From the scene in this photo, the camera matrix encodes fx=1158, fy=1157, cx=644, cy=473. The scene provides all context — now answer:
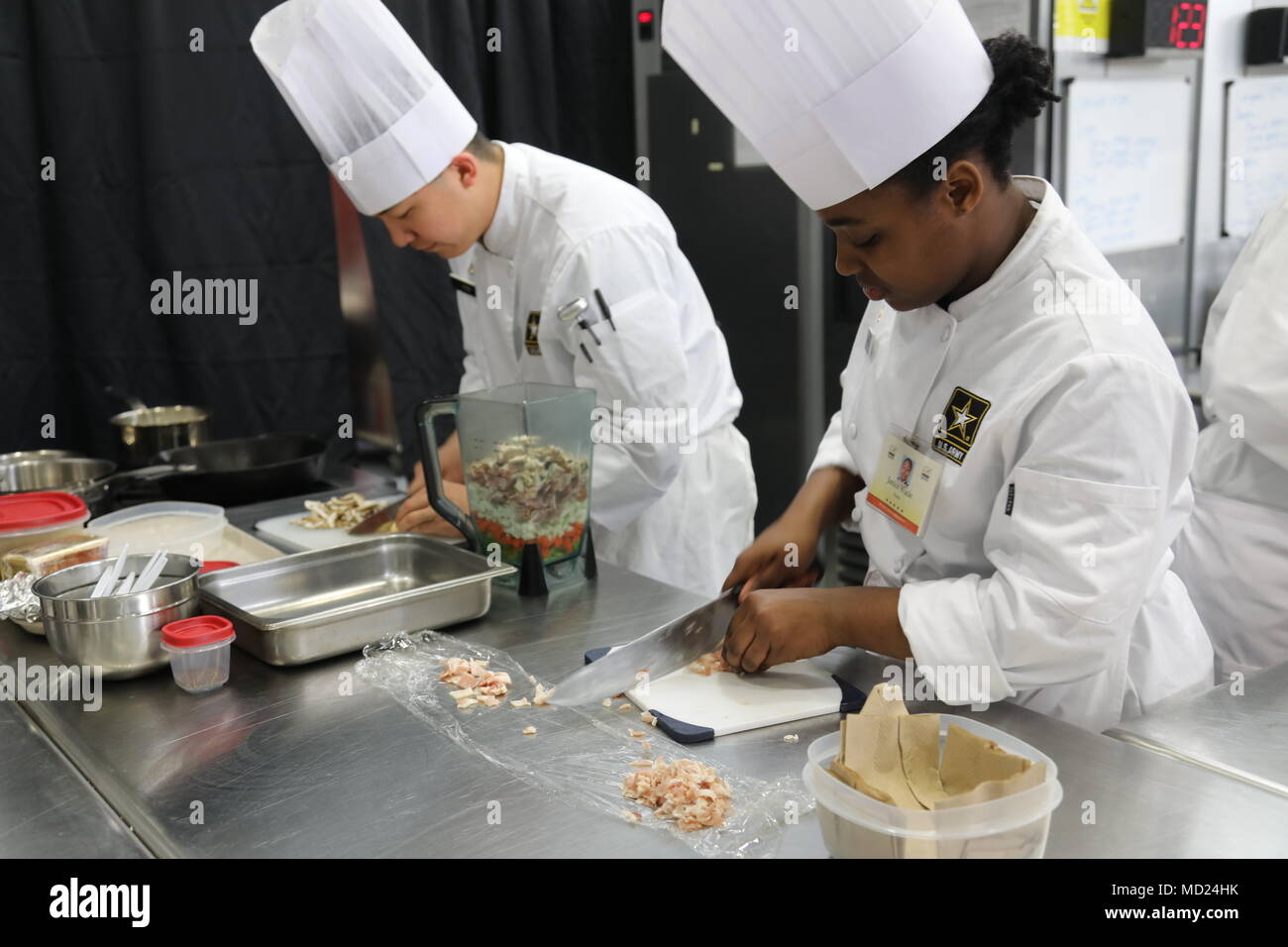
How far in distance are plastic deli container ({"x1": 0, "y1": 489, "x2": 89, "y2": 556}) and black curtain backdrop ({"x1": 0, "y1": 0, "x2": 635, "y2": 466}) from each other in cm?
112

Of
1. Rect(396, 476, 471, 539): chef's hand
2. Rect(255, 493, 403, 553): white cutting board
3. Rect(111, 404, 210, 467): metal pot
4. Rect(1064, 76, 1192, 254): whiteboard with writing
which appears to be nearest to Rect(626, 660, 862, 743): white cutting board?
Rect(396, 476, 471, 539): chef's hand

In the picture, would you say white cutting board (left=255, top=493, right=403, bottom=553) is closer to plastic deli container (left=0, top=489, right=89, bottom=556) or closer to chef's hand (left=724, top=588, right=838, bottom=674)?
plastic deli container (left=0, top=489, right=89, bottom=556)

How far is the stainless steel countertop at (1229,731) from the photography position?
3.66ft

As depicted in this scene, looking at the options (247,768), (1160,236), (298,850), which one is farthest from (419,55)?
(1160,236)

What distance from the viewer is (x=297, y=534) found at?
2.01 meters

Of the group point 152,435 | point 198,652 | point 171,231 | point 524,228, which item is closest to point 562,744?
point 198,652

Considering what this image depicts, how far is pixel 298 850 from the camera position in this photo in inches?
39.7

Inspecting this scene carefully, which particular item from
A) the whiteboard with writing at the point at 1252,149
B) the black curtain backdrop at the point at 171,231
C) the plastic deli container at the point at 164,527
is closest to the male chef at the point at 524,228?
the plastic deli container at the point at 164,527

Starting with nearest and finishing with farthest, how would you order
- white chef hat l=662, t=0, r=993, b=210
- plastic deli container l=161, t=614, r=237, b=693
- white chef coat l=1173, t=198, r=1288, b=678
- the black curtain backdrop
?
1. white chef hat l=662, t=0, r=993, b=210
2. plastic deli container l=161, t=614, r=237, b=693
3. white chef coat l=1173, t=198, r=1288, b=678
4. the black curtain backdrop

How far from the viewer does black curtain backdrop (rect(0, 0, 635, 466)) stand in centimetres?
283

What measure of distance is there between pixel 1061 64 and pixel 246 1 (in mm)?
2016

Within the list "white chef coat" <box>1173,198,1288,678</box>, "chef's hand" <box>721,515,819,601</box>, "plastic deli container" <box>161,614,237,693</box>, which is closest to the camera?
"plastic deli container" <box>161,614,237,693</box>

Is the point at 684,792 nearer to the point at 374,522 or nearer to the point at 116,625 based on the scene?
the point at 116,625

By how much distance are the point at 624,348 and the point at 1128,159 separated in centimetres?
169
